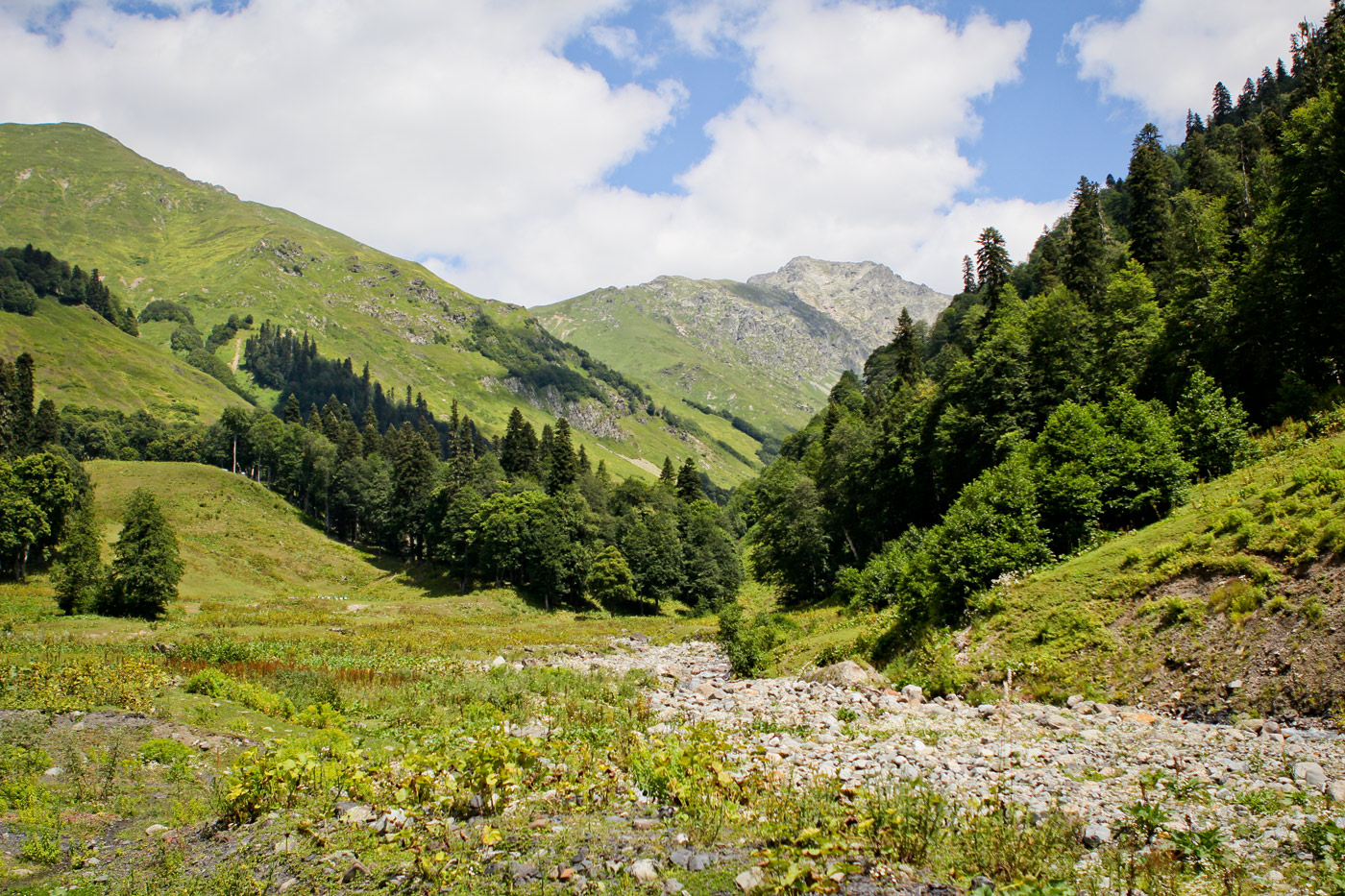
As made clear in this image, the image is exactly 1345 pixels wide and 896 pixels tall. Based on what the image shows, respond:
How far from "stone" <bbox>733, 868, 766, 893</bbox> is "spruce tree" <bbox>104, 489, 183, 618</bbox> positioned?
52.8 metres

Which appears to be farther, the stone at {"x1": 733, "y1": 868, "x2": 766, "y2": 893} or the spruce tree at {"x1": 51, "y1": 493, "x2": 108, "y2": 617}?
the spruce tree at {"x1": 51, "y1": 493, "x2": 108, "y2": 617}

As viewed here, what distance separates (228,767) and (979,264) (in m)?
80.5

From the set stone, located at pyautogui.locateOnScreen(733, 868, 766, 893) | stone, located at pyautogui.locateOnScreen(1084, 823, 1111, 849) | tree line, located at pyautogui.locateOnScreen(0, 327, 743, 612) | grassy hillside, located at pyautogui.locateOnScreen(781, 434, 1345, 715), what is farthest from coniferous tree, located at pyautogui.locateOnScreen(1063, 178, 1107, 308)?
stone, located at pyautogui.locateOnScreen(733, 868, 766, 893)

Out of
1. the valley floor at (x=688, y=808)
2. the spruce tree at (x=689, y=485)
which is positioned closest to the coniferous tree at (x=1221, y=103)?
the spruce tree at (x=689, y=485)

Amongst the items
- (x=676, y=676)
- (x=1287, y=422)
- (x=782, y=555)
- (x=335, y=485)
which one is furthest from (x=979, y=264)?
(x=335, y=485)

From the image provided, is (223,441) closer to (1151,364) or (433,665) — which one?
(433,665)

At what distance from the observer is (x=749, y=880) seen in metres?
8.30

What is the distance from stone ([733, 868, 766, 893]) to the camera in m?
8.17

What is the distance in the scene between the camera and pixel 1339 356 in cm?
3109

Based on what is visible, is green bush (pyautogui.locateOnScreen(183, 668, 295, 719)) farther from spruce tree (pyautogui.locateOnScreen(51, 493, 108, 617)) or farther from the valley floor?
spruce tree (pyautogui.locateOnScreen(51, 493, 108, 617))

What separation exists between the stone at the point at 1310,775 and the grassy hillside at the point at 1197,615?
312 cm

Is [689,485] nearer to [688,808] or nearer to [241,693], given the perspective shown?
[241,693]

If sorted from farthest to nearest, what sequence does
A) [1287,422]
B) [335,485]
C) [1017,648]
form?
[335,485] → [1287,422] → [1017,648]

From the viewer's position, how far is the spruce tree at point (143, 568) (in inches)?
1793
